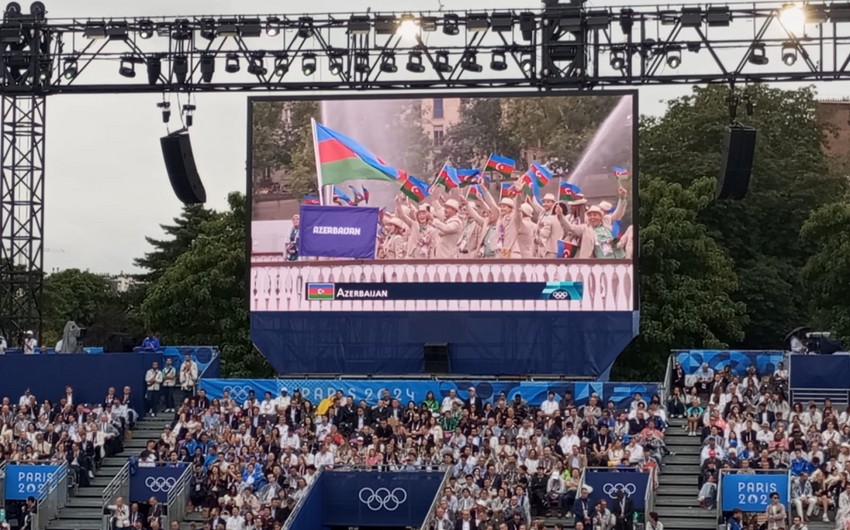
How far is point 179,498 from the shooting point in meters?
29.2

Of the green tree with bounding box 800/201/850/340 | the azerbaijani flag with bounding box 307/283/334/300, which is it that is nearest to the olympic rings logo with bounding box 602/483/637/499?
the azerbaijani flag with bounding box 307/283/334/300

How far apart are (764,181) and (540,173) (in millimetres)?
23181

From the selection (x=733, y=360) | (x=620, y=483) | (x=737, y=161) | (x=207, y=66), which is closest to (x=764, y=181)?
(x=733, y=360)

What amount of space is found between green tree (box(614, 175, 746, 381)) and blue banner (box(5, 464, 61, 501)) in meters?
18.6

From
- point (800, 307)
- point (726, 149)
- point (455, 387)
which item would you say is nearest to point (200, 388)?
point (455, 387)

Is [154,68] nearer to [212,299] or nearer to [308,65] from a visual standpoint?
[308,65]

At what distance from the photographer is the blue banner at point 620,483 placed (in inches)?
1091

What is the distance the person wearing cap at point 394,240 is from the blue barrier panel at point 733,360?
19.9ft

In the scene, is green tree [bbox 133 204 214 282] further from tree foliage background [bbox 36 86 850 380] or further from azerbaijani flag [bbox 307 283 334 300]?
azerbaijani flag [bbox 307 283 334 300]

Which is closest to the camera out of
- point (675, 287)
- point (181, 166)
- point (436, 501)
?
point (436, 501)

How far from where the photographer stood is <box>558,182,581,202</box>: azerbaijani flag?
31641 mm

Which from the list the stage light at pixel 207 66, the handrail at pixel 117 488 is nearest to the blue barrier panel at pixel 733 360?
the stage light at pixel 207 66

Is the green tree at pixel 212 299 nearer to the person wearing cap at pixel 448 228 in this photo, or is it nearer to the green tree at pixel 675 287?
the green tree at pixel 675 287

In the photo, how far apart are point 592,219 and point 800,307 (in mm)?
22689
